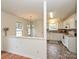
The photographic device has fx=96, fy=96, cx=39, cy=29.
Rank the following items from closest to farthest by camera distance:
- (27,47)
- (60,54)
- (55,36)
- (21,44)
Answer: (27,47), (21,44), (60,54), (55,36)

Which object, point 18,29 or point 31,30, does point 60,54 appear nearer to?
point 18,29

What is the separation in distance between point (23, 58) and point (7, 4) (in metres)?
2.61

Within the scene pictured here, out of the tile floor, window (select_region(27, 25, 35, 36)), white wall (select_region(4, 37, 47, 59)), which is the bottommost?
the tile floor

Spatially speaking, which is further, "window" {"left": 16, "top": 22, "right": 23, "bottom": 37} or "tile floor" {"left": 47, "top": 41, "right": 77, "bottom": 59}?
"window" {"left": 16, "top": 22, "right": 23, "bottom": 37}

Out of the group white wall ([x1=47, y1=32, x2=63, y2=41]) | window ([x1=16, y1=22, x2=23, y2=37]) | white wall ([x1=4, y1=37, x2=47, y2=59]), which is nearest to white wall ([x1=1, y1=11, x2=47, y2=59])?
white wall ([x1=4, y1=37, x2=47, y2=59])

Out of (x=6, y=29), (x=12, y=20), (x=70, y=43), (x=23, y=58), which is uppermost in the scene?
(x=12, y=20)

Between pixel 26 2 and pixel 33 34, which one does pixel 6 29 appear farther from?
pixel 33 34

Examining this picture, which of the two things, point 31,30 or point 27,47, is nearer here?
point 27,47

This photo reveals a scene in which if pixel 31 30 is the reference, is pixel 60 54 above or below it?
below

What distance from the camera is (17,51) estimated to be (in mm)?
4730

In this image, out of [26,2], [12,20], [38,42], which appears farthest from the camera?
[12,20]

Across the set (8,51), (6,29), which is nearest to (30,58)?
(8,51)

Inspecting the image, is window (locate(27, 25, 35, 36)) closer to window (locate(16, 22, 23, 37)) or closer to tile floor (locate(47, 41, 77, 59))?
window (locate(16, 22, 23, 37))

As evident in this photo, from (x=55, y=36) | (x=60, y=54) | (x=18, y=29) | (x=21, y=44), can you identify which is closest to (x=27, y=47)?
(x=21, y=44)
